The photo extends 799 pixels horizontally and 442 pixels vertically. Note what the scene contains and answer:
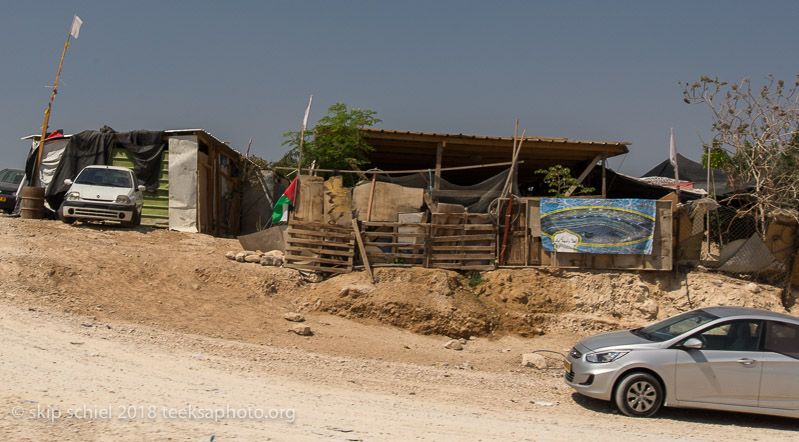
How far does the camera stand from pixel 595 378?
7516 millimetres

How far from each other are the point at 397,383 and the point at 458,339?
346cm

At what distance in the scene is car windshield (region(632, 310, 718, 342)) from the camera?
781cm

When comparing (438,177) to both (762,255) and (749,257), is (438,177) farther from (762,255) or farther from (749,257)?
(762,255)

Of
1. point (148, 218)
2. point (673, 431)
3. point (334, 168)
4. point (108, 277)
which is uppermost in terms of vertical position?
point (334, 168)

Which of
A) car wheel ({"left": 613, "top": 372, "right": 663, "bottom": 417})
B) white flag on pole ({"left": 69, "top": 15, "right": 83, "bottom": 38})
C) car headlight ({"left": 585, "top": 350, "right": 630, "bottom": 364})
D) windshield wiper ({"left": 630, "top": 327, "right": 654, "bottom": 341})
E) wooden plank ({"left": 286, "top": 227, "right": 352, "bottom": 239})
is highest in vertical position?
white flag on pole ({"left": 69, "top": 15, "right": 83, "bottom": 38})

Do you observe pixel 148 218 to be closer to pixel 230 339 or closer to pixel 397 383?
pixel 230 339

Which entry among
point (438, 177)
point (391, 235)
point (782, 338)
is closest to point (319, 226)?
point (391, 235)

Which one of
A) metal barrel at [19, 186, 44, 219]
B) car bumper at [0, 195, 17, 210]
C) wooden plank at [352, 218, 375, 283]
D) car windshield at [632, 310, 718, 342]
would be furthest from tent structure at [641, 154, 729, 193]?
car bumper at [0, 195, 17, 210]

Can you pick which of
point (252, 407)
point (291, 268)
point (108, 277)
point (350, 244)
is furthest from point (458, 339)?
point (108, 277)

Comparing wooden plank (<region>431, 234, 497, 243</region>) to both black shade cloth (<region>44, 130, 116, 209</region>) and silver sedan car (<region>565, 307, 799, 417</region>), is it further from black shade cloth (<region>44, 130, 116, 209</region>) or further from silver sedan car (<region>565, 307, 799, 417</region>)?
black shade cloth (<region>44, 130, 116, 209</region>)

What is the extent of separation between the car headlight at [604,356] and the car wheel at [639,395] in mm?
287

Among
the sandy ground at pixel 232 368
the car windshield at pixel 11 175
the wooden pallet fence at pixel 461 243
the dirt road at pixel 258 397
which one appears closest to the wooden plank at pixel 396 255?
the wooden pallet fence at pixel 461 243

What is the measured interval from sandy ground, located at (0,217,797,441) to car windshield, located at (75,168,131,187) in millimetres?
2170

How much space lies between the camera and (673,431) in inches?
269
